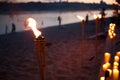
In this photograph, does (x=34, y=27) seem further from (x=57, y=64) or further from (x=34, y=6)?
(x=34, y=6)

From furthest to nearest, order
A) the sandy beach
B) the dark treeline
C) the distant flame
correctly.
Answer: the dark treeline, the sandy beach, the distant flame

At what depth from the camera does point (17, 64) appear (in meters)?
9.26

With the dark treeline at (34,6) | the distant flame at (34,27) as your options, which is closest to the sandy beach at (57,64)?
the distant flame at (34,27)

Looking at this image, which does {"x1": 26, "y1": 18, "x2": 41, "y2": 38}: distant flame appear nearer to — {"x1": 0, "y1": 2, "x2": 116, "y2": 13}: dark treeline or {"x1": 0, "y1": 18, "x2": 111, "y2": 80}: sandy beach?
{"x1": 0, "y1": 18, "x2": 111, "y2": 80}: sandy beach

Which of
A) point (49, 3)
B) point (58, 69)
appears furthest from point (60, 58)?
point (49, 3)

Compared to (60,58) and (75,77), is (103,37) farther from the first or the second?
A: (75,77)

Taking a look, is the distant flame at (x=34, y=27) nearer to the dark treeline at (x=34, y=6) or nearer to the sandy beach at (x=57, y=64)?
the sandy beach at (x=57, y=64)

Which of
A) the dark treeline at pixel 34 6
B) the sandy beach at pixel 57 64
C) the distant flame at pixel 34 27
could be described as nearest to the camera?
the distant flame at pixel 34 27

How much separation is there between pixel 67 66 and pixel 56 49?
3241 mm

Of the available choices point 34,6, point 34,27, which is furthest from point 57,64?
point 34,6

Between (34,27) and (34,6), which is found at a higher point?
(34,6)

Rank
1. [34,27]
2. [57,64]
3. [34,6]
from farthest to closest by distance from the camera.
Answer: [34,6] < [57,64] < [34,27]

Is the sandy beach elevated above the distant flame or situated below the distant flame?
below

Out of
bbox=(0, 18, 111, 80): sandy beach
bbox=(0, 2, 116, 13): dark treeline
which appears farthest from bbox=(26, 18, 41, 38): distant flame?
bbox=(0, 2, 116, 13): dark treeline
